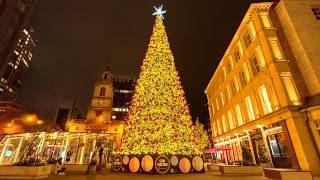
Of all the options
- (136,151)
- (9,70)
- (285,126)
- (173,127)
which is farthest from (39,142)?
(9,70)

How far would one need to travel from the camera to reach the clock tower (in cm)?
4678

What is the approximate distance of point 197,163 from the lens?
43.2 feet

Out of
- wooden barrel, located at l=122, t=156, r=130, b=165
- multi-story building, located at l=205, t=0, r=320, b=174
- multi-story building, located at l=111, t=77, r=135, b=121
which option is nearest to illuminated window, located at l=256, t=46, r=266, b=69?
multi-story building, located at l=205, t=0, r=320, b=174

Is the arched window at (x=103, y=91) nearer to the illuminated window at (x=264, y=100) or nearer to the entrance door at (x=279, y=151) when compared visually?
the illuminated window at (x=264, y=100)

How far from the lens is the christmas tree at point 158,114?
41.9ft

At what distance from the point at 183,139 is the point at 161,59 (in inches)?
275

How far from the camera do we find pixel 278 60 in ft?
56.0

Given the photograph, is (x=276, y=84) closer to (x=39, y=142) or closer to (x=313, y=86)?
(x=313, y=86)

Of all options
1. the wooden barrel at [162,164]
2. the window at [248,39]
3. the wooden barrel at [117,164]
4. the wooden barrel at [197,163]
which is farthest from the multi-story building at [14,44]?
the window at [248,39]

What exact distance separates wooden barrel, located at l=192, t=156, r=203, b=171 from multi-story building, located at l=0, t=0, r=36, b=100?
28.4 m

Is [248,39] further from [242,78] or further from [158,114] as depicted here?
[158,114]

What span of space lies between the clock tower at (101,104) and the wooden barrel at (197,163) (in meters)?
36.7

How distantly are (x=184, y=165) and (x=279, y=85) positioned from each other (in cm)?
1142

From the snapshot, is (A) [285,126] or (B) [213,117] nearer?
(A) [285,126]
